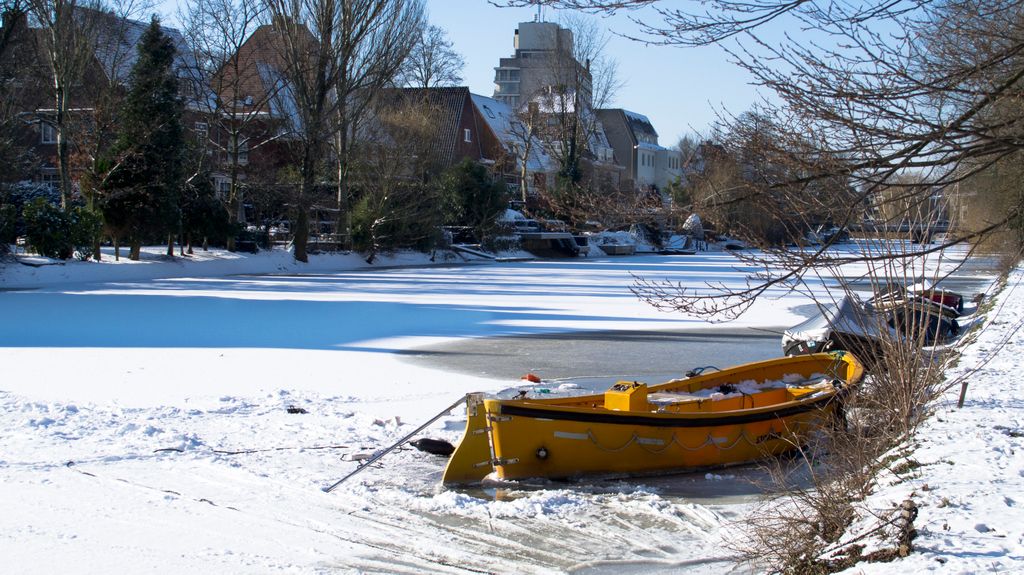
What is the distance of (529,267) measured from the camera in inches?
1837

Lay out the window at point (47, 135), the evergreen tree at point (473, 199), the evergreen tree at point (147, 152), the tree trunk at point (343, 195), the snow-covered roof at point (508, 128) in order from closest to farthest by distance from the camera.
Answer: the evergreen tree at point (147, 152)
the tree trunk at point (343, 195)
the window at point (47, 135)
the evergreen tree at point (473, 199)
the snow-covered roof at point (508, 128)

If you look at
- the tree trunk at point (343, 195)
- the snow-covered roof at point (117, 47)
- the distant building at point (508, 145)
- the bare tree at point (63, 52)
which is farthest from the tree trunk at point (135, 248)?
the distant building at point (508, 145)

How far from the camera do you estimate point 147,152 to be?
1325 inches

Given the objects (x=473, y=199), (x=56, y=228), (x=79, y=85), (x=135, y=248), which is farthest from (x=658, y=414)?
(x=473, y=199)

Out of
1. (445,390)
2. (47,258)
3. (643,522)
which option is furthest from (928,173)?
(47,258)

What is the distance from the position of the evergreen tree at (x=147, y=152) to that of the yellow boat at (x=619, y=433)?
26832 mm

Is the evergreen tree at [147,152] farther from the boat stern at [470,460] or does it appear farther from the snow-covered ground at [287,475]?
A: the boat stern at [470,460]

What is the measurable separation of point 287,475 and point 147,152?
90.1ft

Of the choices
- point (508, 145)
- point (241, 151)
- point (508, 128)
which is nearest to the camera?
point (241, 151)

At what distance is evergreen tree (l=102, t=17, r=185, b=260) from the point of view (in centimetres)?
3328

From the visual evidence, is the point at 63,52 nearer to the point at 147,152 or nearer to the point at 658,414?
the point at 147,152

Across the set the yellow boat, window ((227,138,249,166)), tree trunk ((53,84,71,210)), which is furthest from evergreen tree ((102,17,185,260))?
the yellow boat

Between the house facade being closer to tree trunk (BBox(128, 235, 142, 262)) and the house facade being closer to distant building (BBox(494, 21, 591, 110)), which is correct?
tree trunk (BBox(128, 235, 142, 262))

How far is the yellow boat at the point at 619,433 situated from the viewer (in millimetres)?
9203
